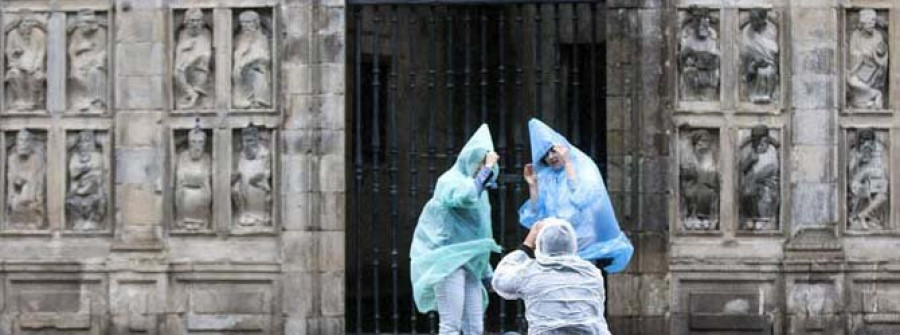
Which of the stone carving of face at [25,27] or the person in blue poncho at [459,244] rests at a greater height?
the stone carving of face at [25,27]

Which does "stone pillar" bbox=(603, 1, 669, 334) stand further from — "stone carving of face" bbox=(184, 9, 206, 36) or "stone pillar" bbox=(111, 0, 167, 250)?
"stone pillar" bbox=(111, 0, 167, 250)

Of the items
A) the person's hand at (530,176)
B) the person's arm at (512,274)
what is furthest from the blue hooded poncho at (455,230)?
the person's arm at (512,274)

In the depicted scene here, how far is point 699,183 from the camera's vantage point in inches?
694

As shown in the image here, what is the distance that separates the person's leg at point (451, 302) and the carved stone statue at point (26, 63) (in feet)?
18.1

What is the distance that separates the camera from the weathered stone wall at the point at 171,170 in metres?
17.7

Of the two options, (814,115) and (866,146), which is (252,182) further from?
(866,146)

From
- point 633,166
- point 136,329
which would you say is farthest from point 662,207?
point 136,329

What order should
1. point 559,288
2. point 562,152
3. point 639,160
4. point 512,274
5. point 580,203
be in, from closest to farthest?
point 559,288 → point 512,274 → point 580,203 → point 562,152 → point 639,160

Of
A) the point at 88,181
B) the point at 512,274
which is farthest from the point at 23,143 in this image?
the point at 512,274

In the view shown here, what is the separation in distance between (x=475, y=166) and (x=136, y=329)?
4797mm

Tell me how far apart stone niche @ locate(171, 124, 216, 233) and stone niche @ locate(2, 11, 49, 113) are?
140cm

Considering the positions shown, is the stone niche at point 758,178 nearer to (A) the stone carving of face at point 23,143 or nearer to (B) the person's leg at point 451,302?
(B) the person's leg at point 451,302

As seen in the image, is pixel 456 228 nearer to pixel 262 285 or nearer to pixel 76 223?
pixel 262 285

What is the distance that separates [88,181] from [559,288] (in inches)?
321
